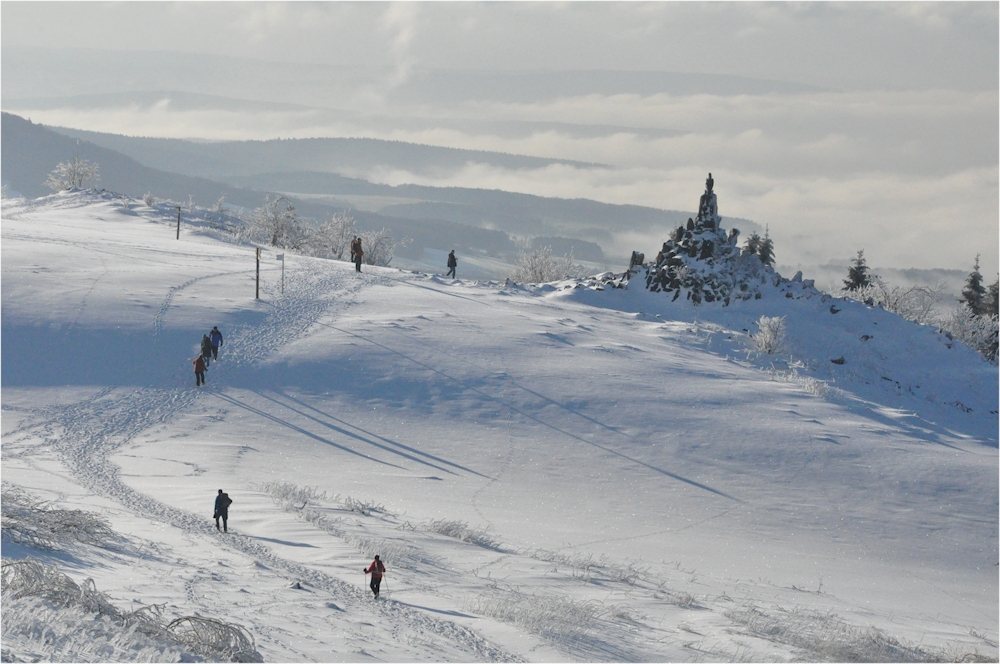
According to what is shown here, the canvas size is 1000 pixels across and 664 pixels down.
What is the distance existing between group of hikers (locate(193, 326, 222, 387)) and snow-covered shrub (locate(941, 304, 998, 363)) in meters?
51.9

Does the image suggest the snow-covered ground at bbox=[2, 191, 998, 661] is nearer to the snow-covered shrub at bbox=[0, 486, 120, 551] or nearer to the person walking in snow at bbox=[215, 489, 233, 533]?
the snow-covered shrub at bbox=[0, 486, 120, 551]

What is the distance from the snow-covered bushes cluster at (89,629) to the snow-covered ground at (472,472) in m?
0.05

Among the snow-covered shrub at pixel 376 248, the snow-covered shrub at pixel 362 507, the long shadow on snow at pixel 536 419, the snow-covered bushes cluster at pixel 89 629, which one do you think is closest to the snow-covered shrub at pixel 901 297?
the snow-covered shrub at pixel 376 248

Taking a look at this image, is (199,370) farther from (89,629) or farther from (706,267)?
(706,267)

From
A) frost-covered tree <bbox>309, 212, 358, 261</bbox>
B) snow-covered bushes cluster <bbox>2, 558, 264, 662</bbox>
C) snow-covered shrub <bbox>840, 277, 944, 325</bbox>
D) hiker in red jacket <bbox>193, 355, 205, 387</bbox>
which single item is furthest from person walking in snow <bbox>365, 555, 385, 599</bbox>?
snow-covered shrub <bbox>840, 277, 944, 325</bbox>

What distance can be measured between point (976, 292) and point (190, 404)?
8221 centimetres

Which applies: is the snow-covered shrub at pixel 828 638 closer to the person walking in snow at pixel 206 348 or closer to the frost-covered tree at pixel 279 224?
the person walking in snow at pixel 206 348

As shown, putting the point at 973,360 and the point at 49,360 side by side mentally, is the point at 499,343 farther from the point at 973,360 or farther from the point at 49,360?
the point at 973,360

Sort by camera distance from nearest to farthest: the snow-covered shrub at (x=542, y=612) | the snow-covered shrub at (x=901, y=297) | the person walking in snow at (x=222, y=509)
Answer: the snow-covered shrub at (x=542, y=612) < the person walking in snow at (x=222, y=509) < the snow-covered shrub at (x=901, y=297)

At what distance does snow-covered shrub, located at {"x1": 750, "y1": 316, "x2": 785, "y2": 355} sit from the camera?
134 feet

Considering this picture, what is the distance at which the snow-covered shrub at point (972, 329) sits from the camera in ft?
218

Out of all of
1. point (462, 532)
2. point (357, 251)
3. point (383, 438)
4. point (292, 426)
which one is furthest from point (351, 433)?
point (357, 251)

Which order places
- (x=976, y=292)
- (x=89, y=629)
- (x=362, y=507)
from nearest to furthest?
(x=89, y=629) → (x=362, y=507) → (x=976, y=292)

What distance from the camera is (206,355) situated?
29219 millimetres
